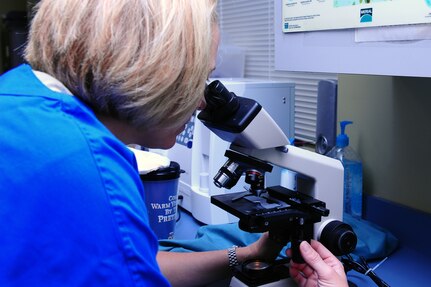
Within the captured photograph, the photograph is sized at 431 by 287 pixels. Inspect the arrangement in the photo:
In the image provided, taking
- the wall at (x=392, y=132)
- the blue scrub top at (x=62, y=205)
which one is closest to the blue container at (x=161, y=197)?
the wall at (x=392, y=132)

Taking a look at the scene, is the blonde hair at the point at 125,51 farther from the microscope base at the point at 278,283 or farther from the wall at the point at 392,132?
the wall at the point at 392,132

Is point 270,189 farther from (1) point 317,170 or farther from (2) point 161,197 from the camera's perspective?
(2) point 161,197

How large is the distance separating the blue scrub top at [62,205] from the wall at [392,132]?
102 cm

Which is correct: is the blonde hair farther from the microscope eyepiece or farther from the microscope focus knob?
the microscope focus knob

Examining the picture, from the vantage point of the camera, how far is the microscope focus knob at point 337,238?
3.08 ft

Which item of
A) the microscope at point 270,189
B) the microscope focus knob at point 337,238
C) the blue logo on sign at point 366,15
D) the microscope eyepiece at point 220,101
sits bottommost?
the microscope focus knob at point 337,238

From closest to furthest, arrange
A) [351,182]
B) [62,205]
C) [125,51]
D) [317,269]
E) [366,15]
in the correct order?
[62,205] < [125,51] < [317,269] < [366,15] < [351,182]

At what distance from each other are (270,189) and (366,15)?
408 mm

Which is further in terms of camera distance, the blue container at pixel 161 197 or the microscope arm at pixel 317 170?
the blue container at pixel 161 197

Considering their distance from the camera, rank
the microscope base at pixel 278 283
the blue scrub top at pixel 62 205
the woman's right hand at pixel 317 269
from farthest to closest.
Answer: the microscope base at pixel 278 283, the woman's right hand at pixel 317 269, the blue scrub top at pixel 62 205

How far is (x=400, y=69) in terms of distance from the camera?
0.95 m

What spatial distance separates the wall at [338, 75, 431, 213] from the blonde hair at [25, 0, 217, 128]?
862 millimetres

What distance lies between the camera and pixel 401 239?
4.41 ft

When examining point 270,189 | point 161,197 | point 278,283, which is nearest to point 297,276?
point 278,283
